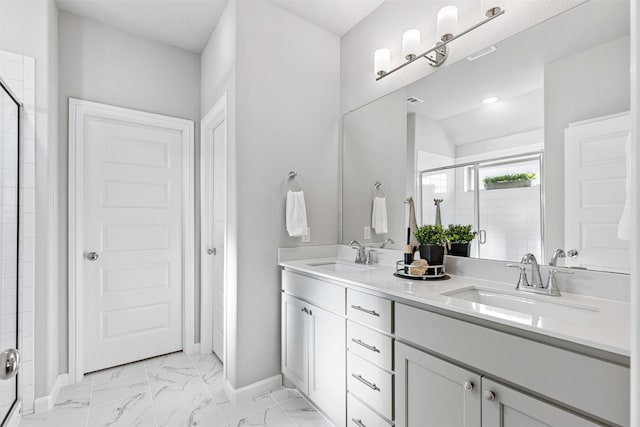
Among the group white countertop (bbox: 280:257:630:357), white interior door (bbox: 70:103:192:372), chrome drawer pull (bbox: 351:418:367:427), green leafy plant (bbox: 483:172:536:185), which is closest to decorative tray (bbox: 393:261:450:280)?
white countertop (bbox: 280:257:630:357)

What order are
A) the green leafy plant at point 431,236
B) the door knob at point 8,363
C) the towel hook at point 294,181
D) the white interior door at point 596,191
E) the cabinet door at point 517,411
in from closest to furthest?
the door knob at point 8,363
the cabinet door at point 517,411
the white interior door at point 596,191
the green leafy plant at point 431,236
the towel hook at point 294,181

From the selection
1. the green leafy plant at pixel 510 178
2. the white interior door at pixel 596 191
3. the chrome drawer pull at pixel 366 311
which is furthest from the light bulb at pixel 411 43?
the chrome drawer pull at pixel 366 311

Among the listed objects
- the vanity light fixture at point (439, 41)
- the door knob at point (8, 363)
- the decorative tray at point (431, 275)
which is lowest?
the door knob at point (8, 363)

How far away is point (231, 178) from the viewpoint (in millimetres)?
2168

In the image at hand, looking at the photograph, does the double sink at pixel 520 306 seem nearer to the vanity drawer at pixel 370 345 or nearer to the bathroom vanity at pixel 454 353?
the bathroom vanity at pixel 454 353

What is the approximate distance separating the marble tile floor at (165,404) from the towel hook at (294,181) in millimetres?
1397

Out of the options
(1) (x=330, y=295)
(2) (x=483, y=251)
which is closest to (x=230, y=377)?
(1) (x=330, y=295)

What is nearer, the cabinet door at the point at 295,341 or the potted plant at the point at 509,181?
the potted plant at the point at 509,181

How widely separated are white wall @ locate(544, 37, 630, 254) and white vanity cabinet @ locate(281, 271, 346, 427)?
3.45 ft

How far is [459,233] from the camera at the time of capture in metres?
1.80

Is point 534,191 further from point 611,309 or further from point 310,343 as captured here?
point 310,343

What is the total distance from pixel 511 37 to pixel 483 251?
1.06 m

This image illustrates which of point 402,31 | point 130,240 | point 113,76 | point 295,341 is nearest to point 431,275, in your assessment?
point 295,341

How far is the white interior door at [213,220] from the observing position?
9.00 feet
